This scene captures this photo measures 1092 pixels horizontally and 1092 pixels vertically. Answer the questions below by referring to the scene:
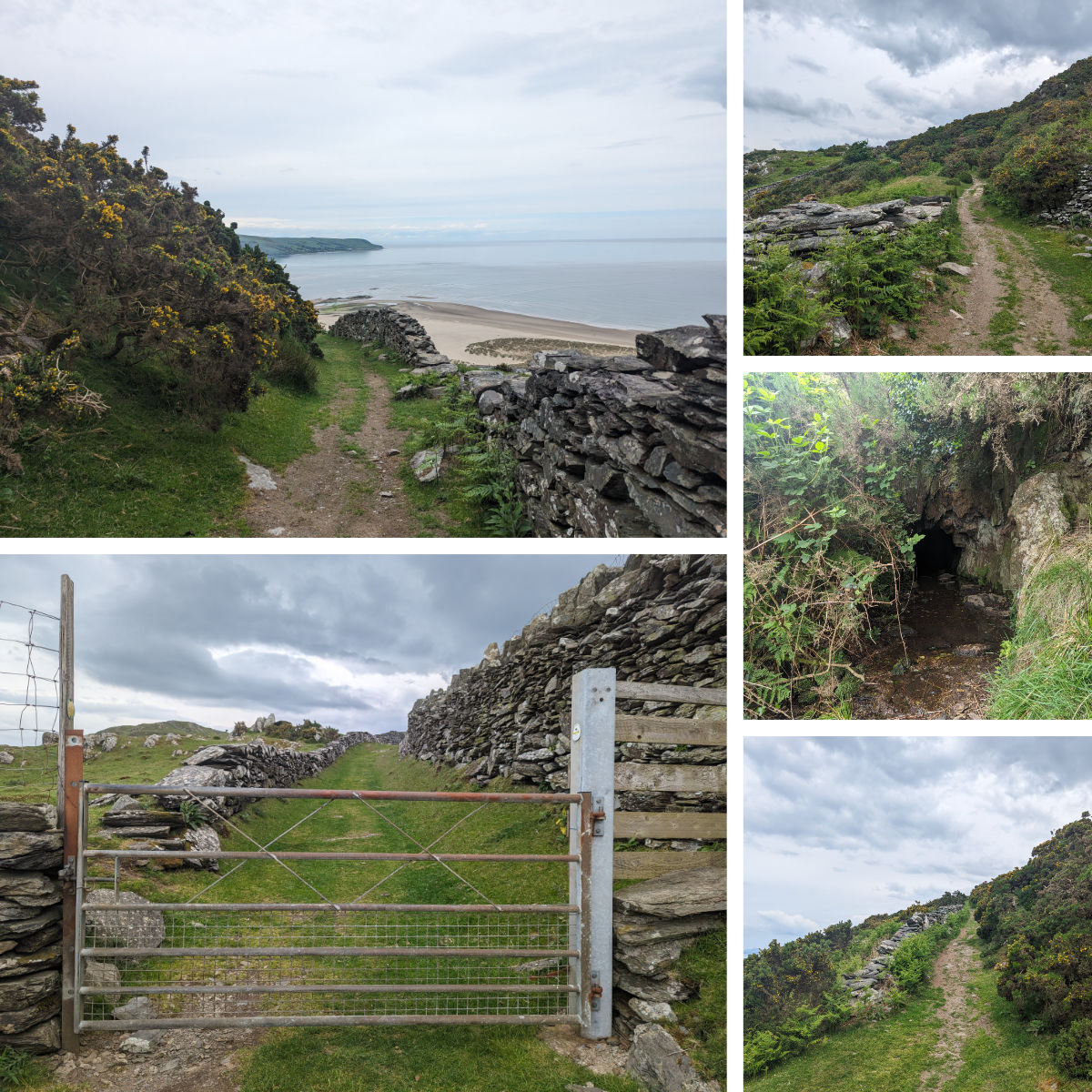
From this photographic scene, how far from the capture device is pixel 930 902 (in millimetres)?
6121

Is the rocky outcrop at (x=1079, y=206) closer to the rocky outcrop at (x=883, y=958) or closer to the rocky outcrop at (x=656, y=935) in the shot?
the rocky outcrop at (x=883, y=958)

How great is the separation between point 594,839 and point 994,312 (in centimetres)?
722

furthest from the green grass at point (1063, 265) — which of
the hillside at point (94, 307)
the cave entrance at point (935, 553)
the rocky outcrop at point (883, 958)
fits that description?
the hillside at point (94, 307)

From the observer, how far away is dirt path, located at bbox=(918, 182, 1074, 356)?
23.3ft

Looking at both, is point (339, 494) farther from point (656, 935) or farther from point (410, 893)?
point (656, 935)

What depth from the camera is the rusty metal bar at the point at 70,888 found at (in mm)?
3740

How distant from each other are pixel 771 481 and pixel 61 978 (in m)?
5.52

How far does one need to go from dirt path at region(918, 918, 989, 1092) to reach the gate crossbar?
3.08 meters

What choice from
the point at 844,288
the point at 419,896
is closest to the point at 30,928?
the point at 419,896

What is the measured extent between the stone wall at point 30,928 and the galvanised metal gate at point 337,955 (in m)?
0.08

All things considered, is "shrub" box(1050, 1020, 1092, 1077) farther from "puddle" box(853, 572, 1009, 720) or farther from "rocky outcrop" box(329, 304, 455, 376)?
"rocky outcrop" box(329, 304, 455, 376)

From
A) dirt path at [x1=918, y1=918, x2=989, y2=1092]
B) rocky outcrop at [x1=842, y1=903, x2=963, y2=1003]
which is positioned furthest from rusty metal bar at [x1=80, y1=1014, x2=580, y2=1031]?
dirt path at [x1=918, y1=918, x2=989, y2=1092]

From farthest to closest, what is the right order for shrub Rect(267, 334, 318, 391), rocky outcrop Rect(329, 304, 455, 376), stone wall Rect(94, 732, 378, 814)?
rocky outcrop Rect(329, 304, 455, 376) < shrub Rect(267, 334, 318, 391) < stone wall Rect(94, 732, 378, 814)

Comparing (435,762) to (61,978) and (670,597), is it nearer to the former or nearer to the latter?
(670,597)
